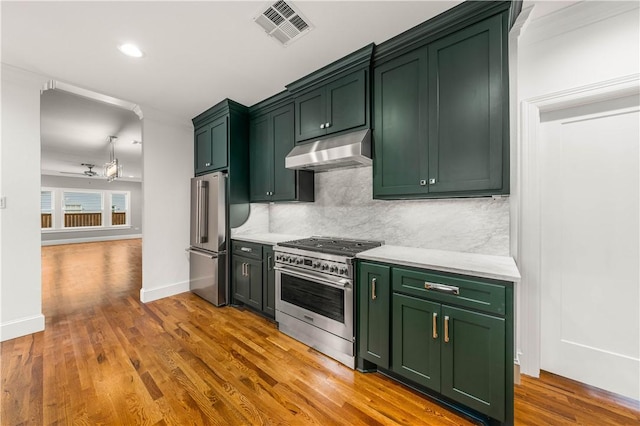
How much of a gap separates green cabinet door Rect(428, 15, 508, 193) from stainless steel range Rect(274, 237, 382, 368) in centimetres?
100

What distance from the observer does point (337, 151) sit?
228cm

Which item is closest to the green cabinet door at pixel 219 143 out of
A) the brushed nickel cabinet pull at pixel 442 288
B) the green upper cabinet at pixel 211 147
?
the green upper cabinet at pixel 211 147

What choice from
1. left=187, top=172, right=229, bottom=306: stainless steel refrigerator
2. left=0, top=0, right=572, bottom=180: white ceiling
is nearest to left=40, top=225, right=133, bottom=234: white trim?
left=0, top=0, right=572, bottom=180: white ceiling

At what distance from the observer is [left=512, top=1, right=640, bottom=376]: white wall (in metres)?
1.68

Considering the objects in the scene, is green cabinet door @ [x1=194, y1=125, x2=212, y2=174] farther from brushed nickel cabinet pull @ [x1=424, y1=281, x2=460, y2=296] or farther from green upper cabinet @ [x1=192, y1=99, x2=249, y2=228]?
brushed nickel cabinet pull @ [x1=424, y1=281, x2=460, y2=296]

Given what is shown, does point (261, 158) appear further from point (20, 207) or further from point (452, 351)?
point (452, 351)

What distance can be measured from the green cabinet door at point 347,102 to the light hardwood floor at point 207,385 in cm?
218

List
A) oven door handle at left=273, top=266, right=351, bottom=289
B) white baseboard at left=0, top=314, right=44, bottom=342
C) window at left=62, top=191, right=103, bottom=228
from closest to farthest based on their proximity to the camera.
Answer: oven door handle at left=273, top=266, right=351, bottom=289
white baseboard at left=0, top=314, right=44, bottom=342
window at left=62, top=191, right=103, bottom=228

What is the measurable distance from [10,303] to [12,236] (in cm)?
69

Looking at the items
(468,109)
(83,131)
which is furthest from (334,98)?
(83,131)

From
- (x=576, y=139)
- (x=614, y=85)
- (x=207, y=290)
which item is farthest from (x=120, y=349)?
(x=614, y=85)

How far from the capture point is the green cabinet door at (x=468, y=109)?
1680mm

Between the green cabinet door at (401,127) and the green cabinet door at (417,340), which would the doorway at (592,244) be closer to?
the green cabinet door at (401,127)

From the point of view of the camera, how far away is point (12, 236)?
2.58 metres
